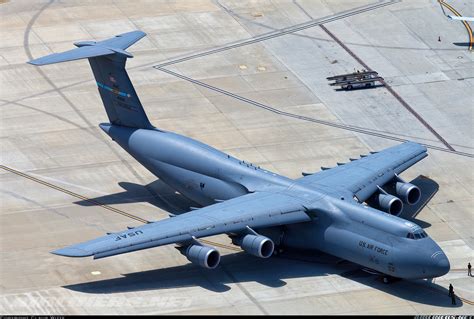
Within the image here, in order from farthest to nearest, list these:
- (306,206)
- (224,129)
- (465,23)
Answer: (465,23) → (224,129) → (306,206)

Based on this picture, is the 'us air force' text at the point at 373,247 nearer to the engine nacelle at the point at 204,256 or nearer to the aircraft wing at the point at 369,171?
the aircraft wing at the point at 369,171

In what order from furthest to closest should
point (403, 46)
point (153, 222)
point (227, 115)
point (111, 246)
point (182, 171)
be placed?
point (403, 46), point (227, 115), point (182, 171), point (153, 222), point (111, 246)

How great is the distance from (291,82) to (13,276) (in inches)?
1344

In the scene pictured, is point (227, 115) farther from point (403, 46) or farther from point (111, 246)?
point (111, 246)

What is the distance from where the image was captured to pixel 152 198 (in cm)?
8531

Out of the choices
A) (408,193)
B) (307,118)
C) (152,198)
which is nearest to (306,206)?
(408,193)

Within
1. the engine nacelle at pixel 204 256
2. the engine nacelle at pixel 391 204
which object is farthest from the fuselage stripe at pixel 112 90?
the engine nacelle at pixel 391 204

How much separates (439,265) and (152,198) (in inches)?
794

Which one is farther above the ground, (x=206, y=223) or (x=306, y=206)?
(x=206, y=223)

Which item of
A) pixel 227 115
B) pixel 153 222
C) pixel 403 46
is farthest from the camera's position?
pixel 403 46

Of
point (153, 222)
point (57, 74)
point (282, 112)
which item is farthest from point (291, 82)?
point (153, 222)

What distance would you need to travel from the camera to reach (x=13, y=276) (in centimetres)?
7475

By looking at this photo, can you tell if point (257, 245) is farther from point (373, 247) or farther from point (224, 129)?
point (224, 129)

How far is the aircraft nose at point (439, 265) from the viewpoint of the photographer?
239 feet
